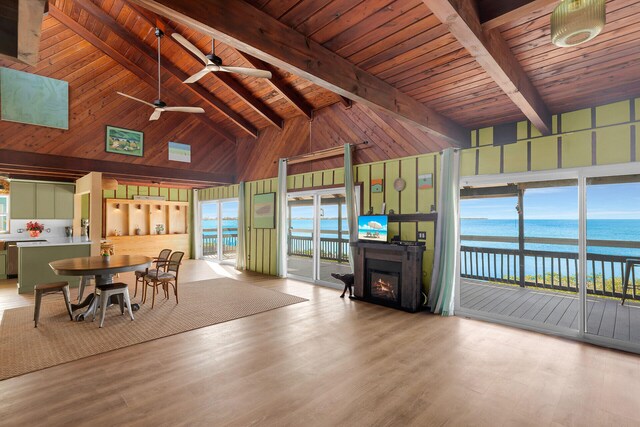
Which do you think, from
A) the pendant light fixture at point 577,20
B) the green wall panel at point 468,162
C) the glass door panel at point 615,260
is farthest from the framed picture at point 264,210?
the pendant light fixture at point 577,20

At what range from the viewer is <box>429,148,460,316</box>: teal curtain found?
4402 mm

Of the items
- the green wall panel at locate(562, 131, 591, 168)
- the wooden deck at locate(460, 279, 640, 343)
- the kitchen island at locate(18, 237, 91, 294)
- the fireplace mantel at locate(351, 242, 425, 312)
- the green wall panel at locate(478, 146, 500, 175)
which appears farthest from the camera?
the kitchen island at locate(18, 237, 91, 294)

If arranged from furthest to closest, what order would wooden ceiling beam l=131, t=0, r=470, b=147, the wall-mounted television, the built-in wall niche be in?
1. the built-in wall niche
2. the wall-mounted television
3. wooden ceiling beam l=131, t=0, r=470, b=147

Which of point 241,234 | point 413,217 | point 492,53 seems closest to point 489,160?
point 413,217

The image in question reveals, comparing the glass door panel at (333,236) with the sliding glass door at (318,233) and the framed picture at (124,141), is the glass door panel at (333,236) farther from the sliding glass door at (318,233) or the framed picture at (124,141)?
the framed picture at (124,141)

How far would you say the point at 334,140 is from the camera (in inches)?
243

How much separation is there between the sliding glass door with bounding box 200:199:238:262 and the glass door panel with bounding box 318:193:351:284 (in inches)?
122

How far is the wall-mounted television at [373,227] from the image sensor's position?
506cm

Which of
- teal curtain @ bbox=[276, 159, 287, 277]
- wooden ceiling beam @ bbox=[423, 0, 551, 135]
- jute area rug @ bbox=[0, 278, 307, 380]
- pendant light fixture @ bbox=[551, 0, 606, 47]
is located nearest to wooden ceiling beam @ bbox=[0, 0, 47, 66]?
wooden ceiling beam @ bbox=[423, 0, 551, 135]

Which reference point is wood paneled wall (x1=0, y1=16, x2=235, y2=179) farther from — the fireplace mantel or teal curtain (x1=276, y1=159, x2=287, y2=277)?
the fireplace mantel

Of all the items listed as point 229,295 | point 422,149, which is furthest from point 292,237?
point 422,149

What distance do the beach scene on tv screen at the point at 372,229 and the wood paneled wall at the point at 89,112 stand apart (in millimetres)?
5088

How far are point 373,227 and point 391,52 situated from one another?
9.42 feet

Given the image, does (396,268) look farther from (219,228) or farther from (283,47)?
(219,228)
